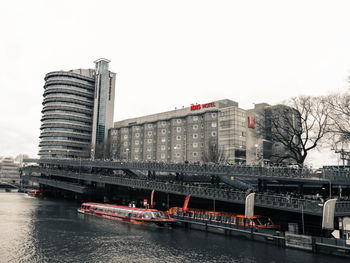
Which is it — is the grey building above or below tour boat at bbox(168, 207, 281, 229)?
above

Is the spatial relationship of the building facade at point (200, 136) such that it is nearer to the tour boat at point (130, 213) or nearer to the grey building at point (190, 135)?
the grey building at point (190, 135)

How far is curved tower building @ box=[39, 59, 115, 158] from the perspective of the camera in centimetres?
15262

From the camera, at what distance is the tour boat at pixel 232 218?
42.7 m

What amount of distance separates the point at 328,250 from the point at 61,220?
41.5 m

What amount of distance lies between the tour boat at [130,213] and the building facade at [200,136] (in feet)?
109

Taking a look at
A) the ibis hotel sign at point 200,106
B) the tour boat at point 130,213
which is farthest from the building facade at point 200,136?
the tour boat at point 130,213

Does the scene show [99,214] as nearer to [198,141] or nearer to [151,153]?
[198,141]

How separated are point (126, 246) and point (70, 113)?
132581 mm

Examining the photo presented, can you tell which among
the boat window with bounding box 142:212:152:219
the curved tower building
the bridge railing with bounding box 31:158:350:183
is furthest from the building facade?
the boat window with bounding box 142:212:152:219

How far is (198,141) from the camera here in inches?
4363

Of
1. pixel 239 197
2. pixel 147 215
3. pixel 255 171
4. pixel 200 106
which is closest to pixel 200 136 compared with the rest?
pixel 200 106

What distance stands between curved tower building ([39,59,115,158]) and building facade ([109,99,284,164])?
28162 millimetres

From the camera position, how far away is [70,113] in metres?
156

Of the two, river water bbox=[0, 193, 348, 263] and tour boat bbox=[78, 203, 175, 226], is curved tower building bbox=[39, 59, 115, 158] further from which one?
river water bbox=[0, 193, 348, 263]
